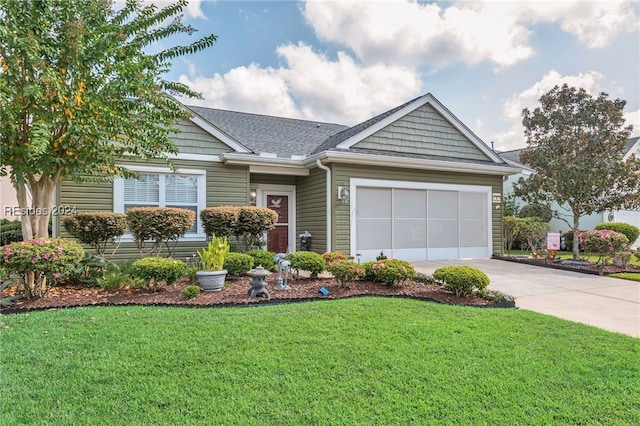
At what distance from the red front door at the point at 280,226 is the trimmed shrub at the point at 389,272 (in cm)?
542

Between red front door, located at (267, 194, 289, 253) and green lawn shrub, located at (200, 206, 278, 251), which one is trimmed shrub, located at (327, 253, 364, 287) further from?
red front door, located at (267, 194, 289, 253)

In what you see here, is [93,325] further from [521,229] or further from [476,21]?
[521,229]

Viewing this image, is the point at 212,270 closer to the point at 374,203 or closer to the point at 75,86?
the point at 75,86

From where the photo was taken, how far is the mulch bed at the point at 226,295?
15.5 ft

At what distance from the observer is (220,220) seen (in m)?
7.95

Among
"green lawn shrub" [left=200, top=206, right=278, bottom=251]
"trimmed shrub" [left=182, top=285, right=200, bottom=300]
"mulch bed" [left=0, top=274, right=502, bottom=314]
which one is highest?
"green lawn shrub" [left=200, top=206, right=278, bottom=251]

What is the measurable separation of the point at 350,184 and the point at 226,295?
207 inches

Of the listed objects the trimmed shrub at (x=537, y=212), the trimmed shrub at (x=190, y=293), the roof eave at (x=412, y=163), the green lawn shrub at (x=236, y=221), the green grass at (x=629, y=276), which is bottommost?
the green grass at (x=629, y=276)

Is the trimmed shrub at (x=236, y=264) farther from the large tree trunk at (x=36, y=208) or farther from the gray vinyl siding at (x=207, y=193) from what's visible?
the gray vinyl siding at (x=207, y=193)

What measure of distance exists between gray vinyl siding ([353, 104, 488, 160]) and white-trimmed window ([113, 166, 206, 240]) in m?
4.29

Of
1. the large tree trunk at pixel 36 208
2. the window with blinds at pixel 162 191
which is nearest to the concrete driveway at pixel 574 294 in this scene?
the window with blinds at pixel 162 191

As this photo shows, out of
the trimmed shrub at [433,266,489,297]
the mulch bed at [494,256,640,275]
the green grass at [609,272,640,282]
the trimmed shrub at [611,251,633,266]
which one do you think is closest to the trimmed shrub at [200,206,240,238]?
the trimmed shrub at [433,266,489,297]

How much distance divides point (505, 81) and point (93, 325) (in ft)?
41.9

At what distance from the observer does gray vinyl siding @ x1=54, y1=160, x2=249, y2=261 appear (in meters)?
8.00
